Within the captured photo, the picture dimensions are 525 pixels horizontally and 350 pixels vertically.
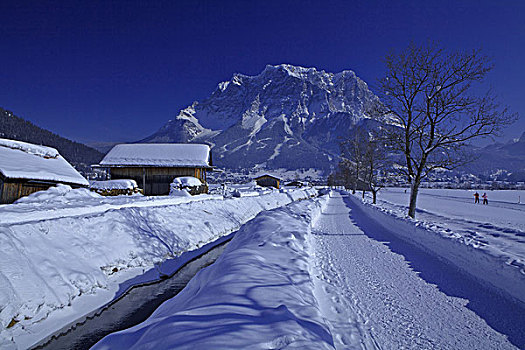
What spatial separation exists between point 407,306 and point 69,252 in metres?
7.53

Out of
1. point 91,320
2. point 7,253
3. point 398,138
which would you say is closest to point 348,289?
point 91,320

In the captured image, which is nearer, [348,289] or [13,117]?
[348,289]

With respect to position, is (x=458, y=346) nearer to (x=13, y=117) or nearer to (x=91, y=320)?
(x=91, y=320)

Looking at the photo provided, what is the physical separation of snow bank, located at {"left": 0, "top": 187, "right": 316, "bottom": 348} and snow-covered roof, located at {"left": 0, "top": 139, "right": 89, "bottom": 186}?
6057 millimetres

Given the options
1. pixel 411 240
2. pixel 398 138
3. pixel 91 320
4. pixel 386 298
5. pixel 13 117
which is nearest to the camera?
pixel 386 298

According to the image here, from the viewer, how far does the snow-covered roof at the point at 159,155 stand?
28.2m

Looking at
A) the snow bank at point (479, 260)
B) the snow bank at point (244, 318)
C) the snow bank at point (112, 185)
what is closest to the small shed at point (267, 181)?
the snow bank at point (112, 185)

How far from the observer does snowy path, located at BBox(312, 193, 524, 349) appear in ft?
11.5

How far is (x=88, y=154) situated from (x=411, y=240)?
335ft

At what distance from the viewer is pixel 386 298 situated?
4.79m

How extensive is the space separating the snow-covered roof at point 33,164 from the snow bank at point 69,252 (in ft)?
19.9

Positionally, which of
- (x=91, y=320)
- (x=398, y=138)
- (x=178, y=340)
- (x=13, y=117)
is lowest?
(x=91, y=320)

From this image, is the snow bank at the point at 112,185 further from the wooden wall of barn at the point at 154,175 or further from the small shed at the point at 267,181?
the small shed at the point at 267,181

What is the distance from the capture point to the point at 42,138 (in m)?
71.2
